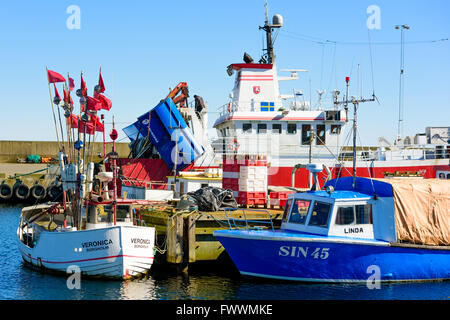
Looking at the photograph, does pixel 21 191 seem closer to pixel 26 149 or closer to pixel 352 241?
pixel 26 149

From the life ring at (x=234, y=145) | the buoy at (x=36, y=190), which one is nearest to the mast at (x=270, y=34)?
the life ring at (x=234, y=145)

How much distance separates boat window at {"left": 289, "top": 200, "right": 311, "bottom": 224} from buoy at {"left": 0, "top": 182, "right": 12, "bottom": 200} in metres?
34.1

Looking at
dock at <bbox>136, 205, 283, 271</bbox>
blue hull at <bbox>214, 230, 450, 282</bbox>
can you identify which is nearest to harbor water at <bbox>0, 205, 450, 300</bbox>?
blue hull at <bbox>214, 230, 450, 282</bbox>

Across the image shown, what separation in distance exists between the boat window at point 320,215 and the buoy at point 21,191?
112 ft

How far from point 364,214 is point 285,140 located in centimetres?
1205

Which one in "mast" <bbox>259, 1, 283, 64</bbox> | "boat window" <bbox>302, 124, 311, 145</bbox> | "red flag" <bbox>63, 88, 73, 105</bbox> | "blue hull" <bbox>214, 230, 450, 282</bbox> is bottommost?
"blue hull" <bbox>214, 230, 450, 282</bbox>

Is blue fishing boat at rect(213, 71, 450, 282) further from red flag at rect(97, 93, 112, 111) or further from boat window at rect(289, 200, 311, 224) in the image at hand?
red flag at rect(97, 93, 112, 111)

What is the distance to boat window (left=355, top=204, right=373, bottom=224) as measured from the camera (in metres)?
16.8

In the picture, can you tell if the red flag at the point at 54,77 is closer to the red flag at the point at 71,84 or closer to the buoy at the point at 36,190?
the red flag at the point at 71,84

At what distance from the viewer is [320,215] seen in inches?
664

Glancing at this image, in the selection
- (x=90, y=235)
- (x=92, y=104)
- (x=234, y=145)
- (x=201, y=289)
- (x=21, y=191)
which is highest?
(x=92, y=104)

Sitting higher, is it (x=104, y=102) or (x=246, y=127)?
(x=104, y=102)

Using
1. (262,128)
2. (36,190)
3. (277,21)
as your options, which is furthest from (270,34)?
(36,190)

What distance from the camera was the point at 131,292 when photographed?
1608 centimetres
